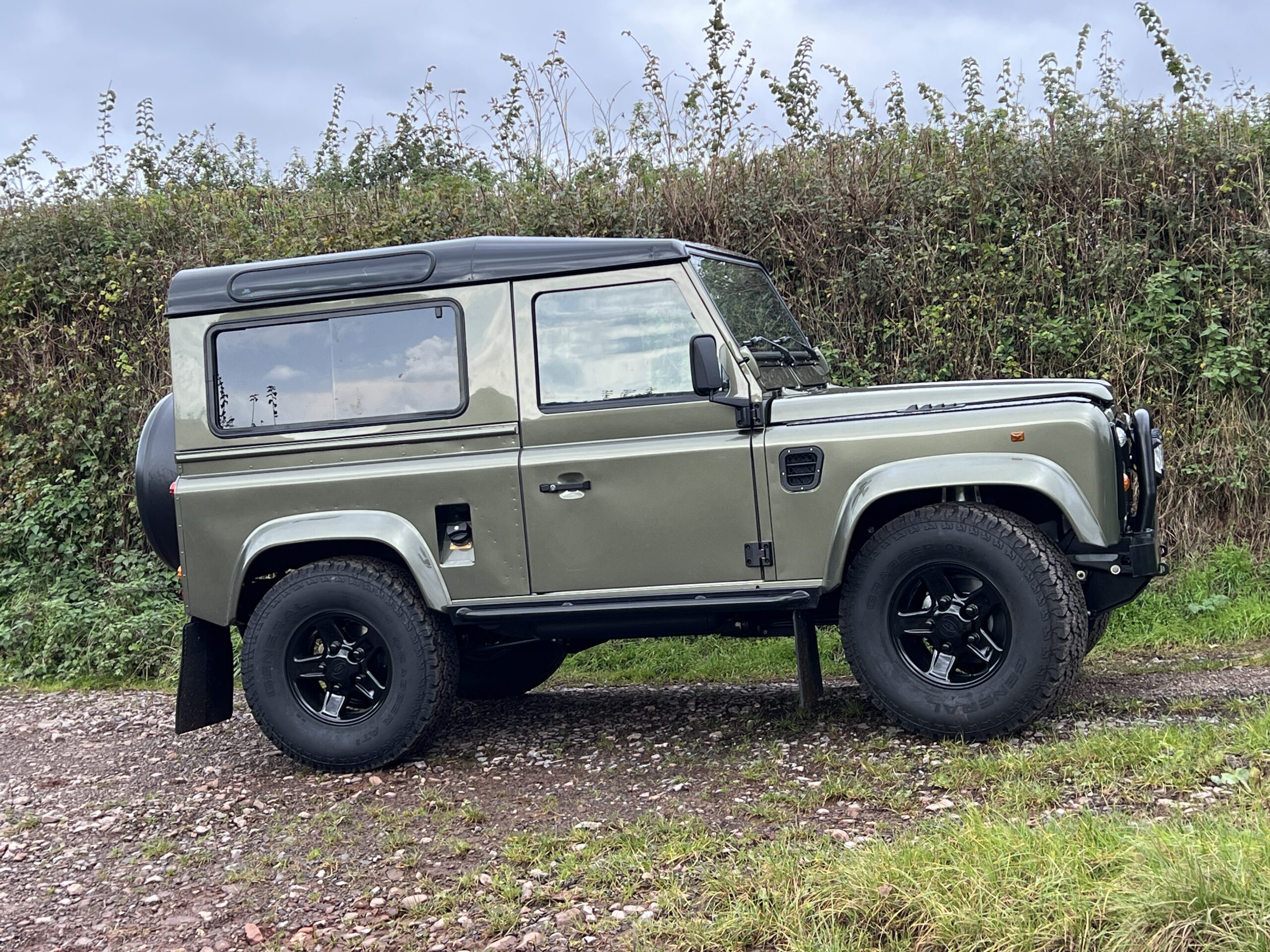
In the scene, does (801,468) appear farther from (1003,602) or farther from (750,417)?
(1003,602)

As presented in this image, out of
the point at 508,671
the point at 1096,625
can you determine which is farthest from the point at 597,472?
the point at 1096,625

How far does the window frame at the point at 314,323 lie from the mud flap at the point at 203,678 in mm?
993

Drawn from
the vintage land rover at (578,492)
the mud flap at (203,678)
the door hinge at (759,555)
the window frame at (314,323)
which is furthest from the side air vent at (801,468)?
the mud flap at (203,678)

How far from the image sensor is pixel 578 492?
5.05 meters

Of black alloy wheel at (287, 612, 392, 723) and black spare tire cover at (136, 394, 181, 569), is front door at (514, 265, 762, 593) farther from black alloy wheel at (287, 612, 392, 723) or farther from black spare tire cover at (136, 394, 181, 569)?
black spare tire cover at (136, 394, 181, 569)

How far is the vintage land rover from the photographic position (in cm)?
469

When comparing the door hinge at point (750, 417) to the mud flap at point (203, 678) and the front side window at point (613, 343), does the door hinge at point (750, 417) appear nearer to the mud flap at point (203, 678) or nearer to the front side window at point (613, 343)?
the front side window at point (613, 343)

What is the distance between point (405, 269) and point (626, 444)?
134 cm

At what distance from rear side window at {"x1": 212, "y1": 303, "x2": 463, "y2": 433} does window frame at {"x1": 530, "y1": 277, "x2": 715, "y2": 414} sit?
0.36m

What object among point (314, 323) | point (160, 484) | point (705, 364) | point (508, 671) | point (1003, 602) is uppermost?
point (314, 323)

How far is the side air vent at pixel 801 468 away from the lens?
481 centimetres

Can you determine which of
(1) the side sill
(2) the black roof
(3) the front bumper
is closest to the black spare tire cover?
(2) the black roof

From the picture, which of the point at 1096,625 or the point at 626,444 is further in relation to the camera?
the point at 1096,625

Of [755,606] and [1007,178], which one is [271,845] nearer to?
[755,606]
